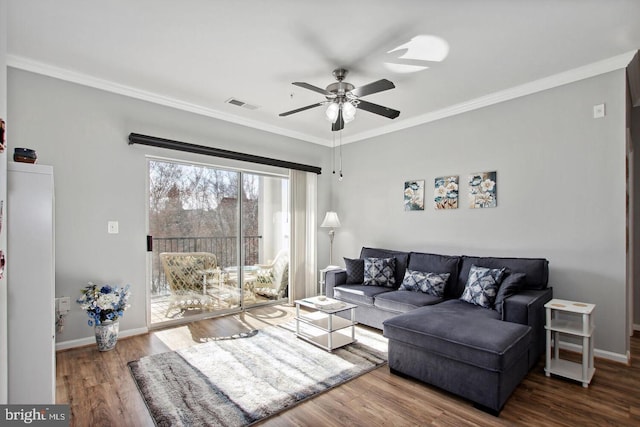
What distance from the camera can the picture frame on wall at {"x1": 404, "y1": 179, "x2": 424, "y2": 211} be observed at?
4508 mm

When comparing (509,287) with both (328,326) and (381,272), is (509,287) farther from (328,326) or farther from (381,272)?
(328,326)

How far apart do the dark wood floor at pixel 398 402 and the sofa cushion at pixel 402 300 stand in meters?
0.78

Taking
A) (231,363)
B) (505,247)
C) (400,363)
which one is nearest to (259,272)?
(231,363)

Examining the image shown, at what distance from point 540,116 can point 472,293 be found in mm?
2055

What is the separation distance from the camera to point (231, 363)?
2.94 m

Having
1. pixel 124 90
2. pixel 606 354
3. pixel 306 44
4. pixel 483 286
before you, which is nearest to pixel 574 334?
pixel 483 286

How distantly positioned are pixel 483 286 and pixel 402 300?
84 centimetres

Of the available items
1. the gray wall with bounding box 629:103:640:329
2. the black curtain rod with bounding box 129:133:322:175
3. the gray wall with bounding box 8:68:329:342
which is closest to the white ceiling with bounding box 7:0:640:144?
the gray wall with bounding box 8:68:329:342

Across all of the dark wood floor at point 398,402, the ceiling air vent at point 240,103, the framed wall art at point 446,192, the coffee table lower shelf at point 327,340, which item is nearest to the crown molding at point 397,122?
the ceiling air vent at point 240,103

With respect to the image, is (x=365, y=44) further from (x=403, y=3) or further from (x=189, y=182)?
(x=189, y=182)

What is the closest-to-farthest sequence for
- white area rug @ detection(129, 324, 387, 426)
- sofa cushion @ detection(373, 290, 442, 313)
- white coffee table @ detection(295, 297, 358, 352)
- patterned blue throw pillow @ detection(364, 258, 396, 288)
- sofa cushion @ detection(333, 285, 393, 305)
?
white area rug @ detection(129, 324, 387, 426)
white coffee table @ detection(295, 297, 358, 352)
sofa cushion @ detection(373, 290, 442, 313)
sofa cushion @ detection(333, 285, 393, 305)
patterned blue throw pillow @ detection(364, 258, 396, 288)

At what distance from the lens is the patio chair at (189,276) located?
407 cm

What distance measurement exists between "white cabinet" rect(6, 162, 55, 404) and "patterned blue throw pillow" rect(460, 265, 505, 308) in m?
3.41

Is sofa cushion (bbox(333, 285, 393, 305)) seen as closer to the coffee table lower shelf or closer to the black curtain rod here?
the coffee table lower shelf
